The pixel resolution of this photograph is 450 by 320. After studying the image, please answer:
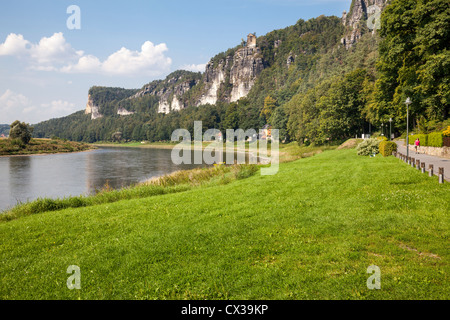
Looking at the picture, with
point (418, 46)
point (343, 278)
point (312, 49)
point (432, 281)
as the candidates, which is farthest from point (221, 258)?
point (312, 49)

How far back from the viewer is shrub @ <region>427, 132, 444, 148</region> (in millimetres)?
23781

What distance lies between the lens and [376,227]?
8883 millimetres

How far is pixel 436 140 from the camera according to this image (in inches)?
972

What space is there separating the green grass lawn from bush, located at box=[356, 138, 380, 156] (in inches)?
694

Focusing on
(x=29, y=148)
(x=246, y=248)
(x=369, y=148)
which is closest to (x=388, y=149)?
(x=369, y=148)

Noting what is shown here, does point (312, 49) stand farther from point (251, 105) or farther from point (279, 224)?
point (279, 224)

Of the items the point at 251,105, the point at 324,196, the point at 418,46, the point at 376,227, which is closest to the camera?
the point at 376,227

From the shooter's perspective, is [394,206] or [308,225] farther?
[394,206]

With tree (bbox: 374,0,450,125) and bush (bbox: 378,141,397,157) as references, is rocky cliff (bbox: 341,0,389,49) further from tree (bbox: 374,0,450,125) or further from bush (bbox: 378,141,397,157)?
bush (bbox: 378,141,397,157)

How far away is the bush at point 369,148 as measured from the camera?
97.2 ft

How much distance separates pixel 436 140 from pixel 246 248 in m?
25.6

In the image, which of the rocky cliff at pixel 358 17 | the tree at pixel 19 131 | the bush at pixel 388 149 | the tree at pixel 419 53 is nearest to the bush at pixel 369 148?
the bush at pixel 388 149
